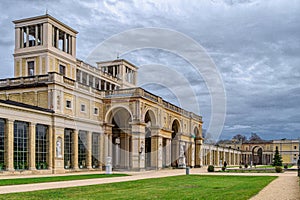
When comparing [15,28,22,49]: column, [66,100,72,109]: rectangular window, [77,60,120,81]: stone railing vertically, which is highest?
[15,28,22,49]: column

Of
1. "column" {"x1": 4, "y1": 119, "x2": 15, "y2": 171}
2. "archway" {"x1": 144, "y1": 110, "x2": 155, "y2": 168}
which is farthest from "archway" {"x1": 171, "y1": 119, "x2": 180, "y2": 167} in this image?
"column" {"x1": 4, "y1": 119, "x2": 15, "y2": 171}

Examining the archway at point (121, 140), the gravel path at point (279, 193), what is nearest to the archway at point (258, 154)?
the archway at point (121, 140)

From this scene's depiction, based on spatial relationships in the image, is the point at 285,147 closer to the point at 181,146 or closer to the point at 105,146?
the point at 181,146

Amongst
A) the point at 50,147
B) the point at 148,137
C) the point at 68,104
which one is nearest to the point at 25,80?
the point at 68,104

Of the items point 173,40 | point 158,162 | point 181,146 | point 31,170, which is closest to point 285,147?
point 181,146

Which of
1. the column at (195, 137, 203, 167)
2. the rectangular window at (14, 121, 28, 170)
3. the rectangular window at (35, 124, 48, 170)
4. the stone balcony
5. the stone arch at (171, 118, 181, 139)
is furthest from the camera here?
the column at (195, 137, 203, 167)

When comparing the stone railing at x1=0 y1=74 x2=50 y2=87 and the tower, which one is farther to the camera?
the tower

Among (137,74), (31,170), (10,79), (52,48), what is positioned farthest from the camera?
(137,74)

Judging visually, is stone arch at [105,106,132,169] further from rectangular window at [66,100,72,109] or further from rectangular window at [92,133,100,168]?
rectangular window at [66,100,72,109]

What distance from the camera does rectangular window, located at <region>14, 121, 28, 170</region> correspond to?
34.7 metres

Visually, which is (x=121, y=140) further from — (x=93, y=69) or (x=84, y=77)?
(x=93, y=69)

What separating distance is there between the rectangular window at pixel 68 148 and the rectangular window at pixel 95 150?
490 centimetres

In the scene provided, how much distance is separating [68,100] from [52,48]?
716 centimetres

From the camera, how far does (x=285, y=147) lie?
449 feet
